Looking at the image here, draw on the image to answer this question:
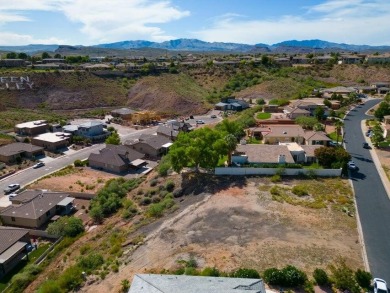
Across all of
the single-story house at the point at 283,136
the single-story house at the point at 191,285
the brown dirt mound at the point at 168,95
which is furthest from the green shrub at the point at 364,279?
the brown dirt mound at the point at 168,95

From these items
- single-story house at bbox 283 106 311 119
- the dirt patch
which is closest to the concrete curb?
single-story house at bbox 283 106 311 119

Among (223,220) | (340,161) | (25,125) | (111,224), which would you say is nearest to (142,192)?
(111,224)

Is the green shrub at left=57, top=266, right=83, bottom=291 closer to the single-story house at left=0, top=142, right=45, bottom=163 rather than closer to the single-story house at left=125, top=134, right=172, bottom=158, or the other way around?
the single-story house at left=125, top=134, right=172, bottom=158

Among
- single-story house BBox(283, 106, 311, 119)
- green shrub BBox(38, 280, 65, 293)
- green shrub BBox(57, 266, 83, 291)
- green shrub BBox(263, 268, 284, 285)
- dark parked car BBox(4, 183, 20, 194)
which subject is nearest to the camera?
green shrub BBox(263, 268, 284, 285)

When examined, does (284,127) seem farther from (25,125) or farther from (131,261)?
(25,125)

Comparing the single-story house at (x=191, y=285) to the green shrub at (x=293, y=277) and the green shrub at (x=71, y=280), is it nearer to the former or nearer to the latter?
the green shrub at (x=293, y=277)

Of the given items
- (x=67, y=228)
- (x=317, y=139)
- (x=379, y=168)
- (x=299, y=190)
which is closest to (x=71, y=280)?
(x=67, y=228)
